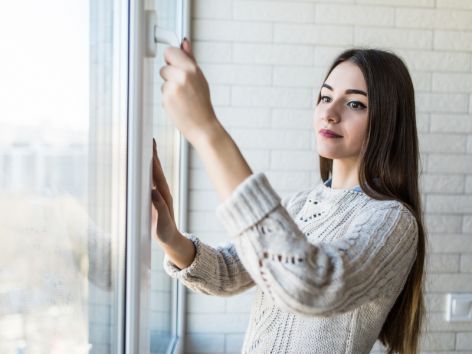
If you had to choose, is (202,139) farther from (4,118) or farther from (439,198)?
(439,198)

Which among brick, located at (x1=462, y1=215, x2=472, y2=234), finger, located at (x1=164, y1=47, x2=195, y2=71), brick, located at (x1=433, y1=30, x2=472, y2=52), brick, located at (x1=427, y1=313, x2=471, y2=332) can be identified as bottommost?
brick, located at (x1=427, y1=313, x2=471, y2=332)

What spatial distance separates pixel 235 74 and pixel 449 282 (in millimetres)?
1055

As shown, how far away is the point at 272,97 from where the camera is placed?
6.10 ft

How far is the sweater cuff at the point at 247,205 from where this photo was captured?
67cm

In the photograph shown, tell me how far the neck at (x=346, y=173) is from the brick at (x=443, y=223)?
3.09 feet

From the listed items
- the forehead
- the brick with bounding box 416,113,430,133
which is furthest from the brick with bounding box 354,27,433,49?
the forehead

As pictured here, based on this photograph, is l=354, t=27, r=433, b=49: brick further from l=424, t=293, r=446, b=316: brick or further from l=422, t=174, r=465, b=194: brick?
l=424, t=293, r=446, b=316: brick

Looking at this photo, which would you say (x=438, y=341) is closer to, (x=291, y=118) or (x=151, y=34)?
(x=291, y=118)

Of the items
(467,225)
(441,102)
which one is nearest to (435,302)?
(467,225)

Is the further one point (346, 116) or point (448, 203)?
point (448, 203)

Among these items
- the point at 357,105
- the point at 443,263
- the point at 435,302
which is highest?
the point at 357,105

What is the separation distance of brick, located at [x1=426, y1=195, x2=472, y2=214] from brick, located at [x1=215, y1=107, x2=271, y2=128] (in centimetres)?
65

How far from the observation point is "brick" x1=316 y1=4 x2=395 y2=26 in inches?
72.8

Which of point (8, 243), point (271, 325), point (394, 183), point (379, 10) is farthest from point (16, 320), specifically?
point (379, 10)
